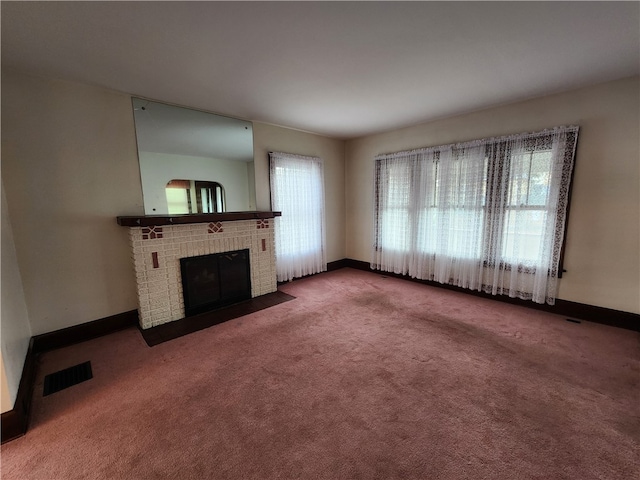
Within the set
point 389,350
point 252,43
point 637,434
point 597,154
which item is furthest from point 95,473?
point 597,154

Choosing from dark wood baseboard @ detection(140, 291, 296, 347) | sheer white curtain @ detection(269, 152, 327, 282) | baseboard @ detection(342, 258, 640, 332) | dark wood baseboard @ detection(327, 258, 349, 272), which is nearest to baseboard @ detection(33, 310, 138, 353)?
dark wood baseboard @ detection(140, 291, 296, 347)

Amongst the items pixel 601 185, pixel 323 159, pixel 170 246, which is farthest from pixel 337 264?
pixel 601 185

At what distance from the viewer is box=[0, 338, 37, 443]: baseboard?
1478 millimetres

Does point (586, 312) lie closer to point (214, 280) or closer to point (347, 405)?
point (347, 405)

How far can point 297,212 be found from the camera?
14.0ft

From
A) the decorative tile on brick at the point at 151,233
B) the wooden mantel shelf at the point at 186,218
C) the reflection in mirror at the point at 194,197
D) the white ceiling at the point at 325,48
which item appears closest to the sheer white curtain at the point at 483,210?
the white ceiling at the point at 325,48

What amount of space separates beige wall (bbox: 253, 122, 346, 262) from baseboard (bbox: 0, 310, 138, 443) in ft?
7.11

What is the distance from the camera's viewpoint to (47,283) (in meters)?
2.42

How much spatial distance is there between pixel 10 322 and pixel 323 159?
4108 millimetres

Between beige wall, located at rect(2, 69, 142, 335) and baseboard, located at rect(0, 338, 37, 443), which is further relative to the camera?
beige wall, located at rect(2, 69, 142, 335)

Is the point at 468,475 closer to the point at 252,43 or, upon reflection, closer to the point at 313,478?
the point at 313,478

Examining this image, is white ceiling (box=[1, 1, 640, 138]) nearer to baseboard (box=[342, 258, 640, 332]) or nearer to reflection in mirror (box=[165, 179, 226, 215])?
reflection in mirror (box=[165, 179, 226, 215])

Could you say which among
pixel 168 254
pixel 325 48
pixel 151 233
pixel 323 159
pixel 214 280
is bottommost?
pixel 214 280

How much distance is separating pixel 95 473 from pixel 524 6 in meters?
3.44
